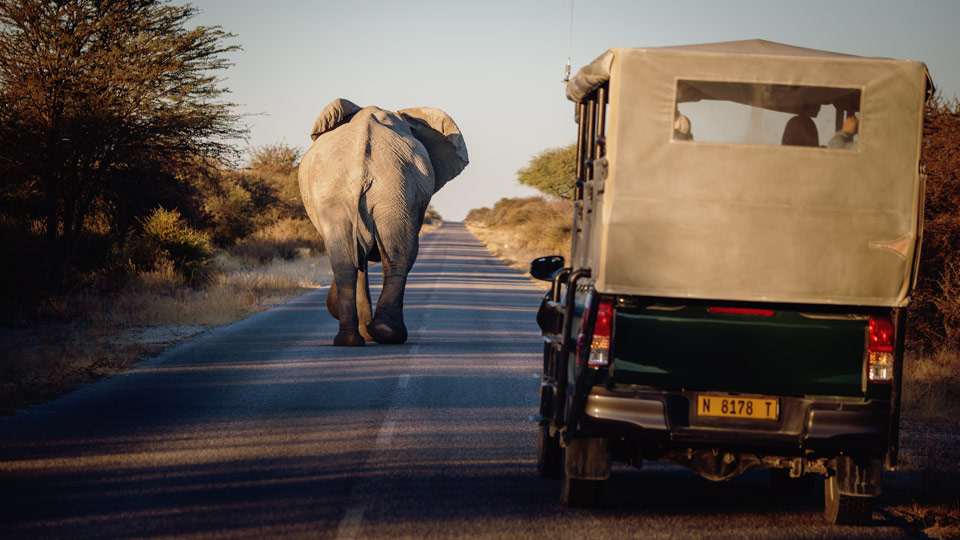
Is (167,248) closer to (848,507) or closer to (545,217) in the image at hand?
(848,507)

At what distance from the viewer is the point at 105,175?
19.6 m

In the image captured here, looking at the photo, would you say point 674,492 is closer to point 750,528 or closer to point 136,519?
point 750,528

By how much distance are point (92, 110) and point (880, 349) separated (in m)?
16.3

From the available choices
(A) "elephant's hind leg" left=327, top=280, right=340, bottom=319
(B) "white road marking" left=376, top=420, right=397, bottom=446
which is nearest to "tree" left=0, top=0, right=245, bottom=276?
(A) "elephant's hind leg" left=327, top=280, right=340, bottom=319

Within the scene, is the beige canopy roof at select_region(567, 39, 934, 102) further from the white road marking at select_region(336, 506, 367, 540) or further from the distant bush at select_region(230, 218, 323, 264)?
the distant bush at select_region(230, 218, 323, 264)

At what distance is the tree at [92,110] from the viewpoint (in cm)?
1784

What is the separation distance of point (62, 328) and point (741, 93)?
11.3 m

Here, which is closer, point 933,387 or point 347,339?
Result: point 933,387

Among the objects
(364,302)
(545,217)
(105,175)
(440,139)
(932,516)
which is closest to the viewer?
(932,516)

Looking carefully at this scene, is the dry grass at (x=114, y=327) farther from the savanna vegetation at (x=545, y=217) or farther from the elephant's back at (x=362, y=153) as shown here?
the savanna vegetation at (x=545, y=217)

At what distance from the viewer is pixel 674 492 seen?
20.9 feet

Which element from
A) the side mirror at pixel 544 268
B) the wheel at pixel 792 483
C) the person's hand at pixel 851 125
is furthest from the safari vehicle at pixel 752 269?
the side mirror at pixel 544 268

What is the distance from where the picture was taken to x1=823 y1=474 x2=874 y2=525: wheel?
556 cm

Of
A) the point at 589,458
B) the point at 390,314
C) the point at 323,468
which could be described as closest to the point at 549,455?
the point at 589,458
